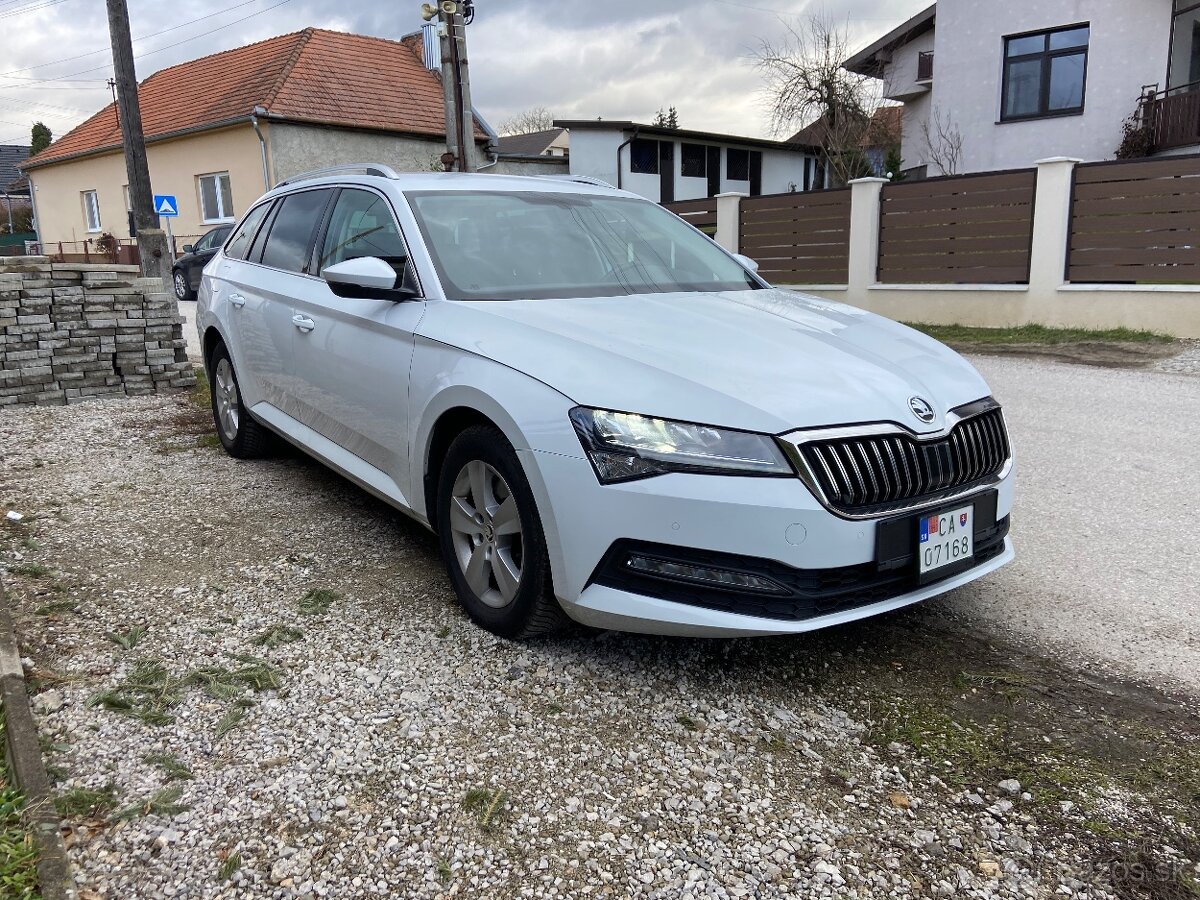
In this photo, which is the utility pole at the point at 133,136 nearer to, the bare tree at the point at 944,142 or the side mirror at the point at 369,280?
the side mirror at the point at 369,280

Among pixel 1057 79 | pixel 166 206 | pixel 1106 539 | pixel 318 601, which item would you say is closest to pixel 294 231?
pixel 318 601

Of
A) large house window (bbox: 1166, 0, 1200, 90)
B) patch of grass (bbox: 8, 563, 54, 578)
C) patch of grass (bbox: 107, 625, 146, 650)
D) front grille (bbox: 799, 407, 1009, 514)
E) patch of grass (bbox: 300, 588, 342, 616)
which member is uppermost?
large house window (bbox: 1166, 0, 1200, 90)

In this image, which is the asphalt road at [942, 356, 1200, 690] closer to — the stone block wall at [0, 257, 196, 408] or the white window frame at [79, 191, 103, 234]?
the stone block wall at [0, 257, 196, 408]

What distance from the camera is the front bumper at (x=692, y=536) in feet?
8.64

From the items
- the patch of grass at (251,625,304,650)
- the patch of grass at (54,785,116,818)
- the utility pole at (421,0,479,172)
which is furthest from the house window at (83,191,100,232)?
the patch of grass at (54,785,116,818)

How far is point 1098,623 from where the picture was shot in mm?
3457

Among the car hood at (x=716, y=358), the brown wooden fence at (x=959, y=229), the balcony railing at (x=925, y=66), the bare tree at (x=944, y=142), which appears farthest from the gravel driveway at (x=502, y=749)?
the balcony railing at (x=925, y=66)

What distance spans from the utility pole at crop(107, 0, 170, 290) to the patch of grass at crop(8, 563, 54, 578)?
10597mm

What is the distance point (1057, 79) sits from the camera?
19766mm

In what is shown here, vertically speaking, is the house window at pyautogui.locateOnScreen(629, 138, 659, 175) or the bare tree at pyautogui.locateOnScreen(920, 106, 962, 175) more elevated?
the house window at pyautogui.locateOnScreen(629, 138, 659, 175)

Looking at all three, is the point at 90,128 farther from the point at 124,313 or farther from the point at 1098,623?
the point at 1098,623

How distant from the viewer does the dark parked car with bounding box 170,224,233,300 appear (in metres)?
20.3

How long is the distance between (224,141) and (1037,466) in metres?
24.4

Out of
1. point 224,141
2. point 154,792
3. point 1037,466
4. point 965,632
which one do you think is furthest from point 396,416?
point 224,141
